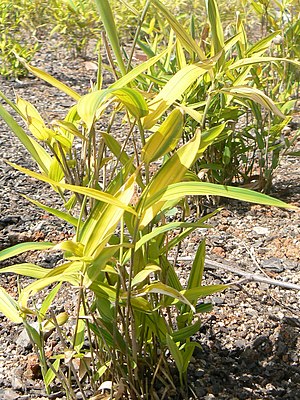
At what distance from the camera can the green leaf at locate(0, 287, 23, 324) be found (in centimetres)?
99

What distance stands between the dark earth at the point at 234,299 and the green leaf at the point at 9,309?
28cm

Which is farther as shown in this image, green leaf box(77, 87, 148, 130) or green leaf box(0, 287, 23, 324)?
green leaf box(0, 287, 23, 324)

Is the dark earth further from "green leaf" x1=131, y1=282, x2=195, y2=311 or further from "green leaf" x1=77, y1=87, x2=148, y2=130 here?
"green leaf" x1=131, y1=282, x2=195, y2=311

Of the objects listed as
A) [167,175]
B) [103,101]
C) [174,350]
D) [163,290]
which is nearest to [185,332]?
[174,350]

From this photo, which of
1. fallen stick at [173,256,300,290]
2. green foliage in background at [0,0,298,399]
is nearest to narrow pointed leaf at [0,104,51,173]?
green foliage in background at [0,0,298,399]

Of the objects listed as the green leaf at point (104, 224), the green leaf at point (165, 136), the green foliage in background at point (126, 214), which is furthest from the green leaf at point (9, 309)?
the green leaf at point (165, 136)

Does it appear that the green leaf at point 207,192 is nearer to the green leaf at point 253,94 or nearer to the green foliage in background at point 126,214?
the green foliage in background at point 126,214

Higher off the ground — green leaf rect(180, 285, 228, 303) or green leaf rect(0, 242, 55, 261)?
green leaf rect(0, 242, 55, 261)

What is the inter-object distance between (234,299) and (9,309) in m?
0.65

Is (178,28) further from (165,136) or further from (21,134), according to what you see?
(21,134)

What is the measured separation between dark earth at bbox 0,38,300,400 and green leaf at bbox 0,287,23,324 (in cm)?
28

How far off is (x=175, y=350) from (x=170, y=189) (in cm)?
32

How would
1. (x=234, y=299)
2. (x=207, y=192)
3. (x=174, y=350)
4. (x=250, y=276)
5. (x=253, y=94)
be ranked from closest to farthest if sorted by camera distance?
(x=207, y=192)
(x=253, y=94)
(x=174, y=350)
(x=250, y=276)
(x=234, y=299)

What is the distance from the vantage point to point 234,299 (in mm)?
1497
